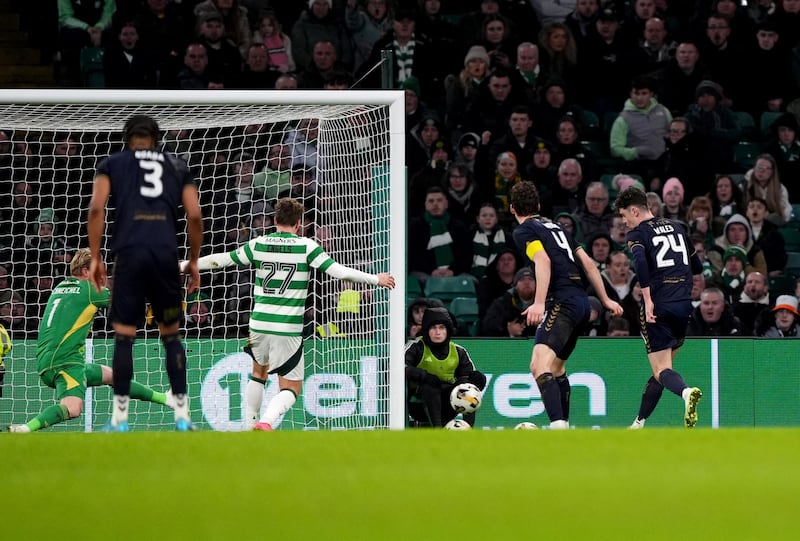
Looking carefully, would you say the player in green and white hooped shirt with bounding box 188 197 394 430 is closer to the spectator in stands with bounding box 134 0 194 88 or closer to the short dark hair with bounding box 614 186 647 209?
the short dark hair with bounding box 614 186 647 209

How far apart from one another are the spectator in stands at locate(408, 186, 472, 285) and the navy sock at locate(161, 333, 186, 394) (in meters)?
6.70

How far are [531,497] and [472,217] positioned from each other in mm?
9665

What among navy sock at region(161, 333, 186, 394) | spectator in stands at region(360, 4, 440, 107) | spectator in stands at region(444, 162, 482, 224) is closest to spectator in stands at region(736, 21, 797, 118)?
spectator in stands at region(360, 4, 440, 107)

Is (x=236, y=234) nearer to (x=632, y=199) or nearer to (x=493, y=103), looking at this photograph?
(x=632, y=199)

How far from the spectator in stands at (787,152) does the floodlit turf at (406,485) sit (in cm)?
960

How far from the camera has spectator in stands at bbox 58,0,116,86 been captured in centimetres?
1509

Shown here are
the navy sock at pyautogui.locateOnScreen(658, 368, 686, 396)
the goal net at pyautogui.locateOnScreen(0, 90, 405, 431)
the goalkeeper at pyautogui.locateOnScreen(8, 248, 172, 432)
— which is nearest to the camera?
the navy sock at pyautogui.locateOnScreen(658, 368, 686, 396)

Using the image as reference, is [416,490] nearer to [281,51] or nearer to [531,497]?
[531,497]

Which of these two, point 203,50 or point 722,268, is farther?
point 203,50

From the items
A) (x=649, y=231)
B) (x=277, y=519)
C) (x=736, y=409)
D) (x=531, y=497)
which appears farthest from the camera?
(x=736, y=409)

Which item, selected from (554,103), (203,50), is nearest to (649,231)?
(554,103)

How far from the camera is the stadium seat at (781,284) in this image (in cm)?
1393

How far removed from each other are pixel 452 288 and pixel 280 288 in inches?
172

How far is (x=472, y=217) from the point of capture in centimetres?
1419
